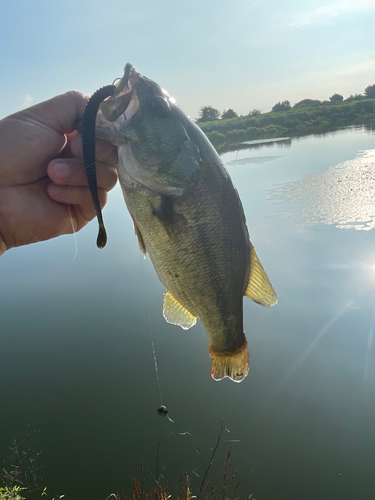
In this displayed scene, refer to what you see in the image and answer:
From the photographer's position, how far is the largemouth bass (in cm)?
169

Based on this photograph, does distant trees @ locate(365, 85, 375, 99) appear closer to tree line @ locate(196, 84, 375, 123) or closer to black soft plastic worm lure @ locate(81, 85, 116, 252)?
tree line @ locate(196, 84, 375, 123)

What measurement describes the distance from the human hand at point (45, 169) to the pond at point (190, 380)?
3.99 meters

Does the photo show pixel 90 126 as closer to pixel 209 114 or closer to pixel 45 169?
pixel 45 169

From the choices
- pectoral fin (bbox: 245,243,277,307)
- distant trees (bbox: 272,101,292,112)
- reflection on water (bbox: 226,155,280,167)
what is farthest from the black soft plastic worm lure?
distant trees (bbox: 272,101,292,112)

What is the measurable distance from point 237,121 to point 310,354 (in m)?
38.6

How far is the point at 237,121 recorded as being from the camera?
39344 mm

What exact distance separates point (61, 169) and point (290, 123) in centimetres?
4378

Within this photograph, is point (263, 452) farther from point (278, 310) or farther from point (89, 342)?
point (89, 342)

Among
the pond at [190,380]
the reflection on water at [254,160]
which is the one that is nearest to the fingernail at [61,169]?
the pond at [190,380]

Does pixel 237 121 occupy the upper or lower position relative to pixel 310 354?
upper

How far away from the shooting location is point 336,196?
11.1 m

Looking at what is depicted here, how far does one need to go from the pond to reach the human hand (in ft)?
13.1

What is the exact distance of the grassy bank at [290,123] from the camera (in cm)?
3662

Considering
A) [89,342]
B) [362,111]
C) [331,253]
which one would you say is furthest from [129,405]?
[362,111]
